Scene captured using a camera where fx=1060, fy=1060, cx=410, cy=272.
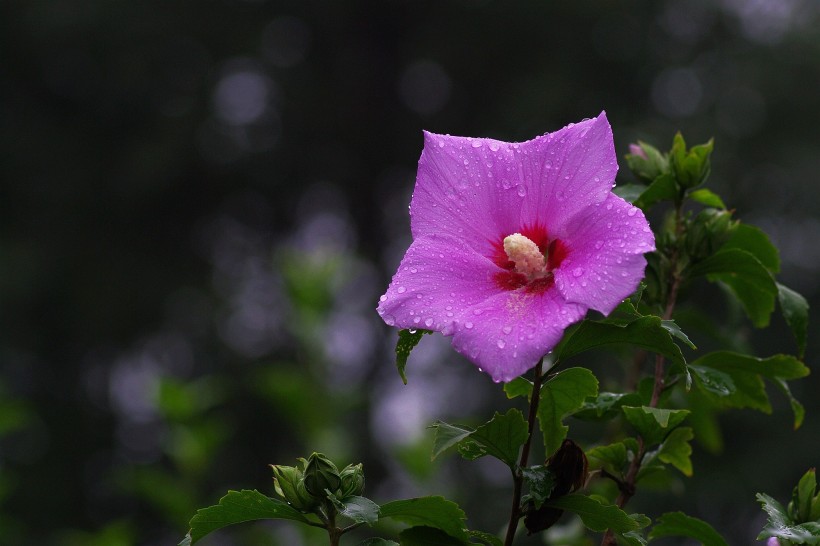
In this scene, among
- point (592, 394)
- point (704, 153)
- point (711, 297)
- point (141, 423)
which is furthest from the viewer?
point (141, 423)

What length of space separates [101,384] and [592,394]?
486 inches

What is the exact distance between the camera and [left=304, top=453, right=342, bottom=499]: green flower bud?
0.91 meters

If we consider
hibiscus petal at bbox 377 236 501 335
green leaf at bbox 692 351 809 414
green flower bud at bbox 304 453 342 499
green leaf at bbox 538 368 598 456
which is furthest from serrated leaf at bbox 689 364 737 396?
green flower bud at bbox 304 453 342 499

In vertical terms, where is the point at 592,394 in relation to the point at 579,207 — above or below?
below

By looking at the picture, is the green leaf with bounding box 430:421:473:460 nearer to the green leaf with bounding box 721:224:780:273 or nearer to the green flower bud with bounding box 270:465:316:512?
the green flower bud with bounding box 270:465:316:512

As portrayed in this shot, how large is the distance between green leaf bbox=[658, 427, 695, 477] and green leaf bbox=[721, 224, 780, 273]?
23cm

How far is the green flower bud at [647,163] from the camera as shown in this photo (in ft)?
3.94

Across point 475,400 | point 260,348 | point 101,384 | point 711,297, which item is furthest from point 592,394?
point 101,384

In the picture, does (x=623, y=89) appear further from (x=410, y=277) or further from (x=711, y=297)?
(x=410, y=277)

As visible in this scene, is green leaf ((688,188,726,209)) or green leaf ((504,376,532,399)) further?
green leaf ((688,188,726,209))

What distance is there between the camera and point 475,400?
36.8 ft

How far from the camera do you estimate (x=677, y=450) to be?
1.05 meters

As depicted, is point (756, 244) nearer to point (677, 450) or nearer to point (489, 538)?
point (677, 450)

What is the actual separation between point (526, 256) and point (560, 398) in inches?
5.2
